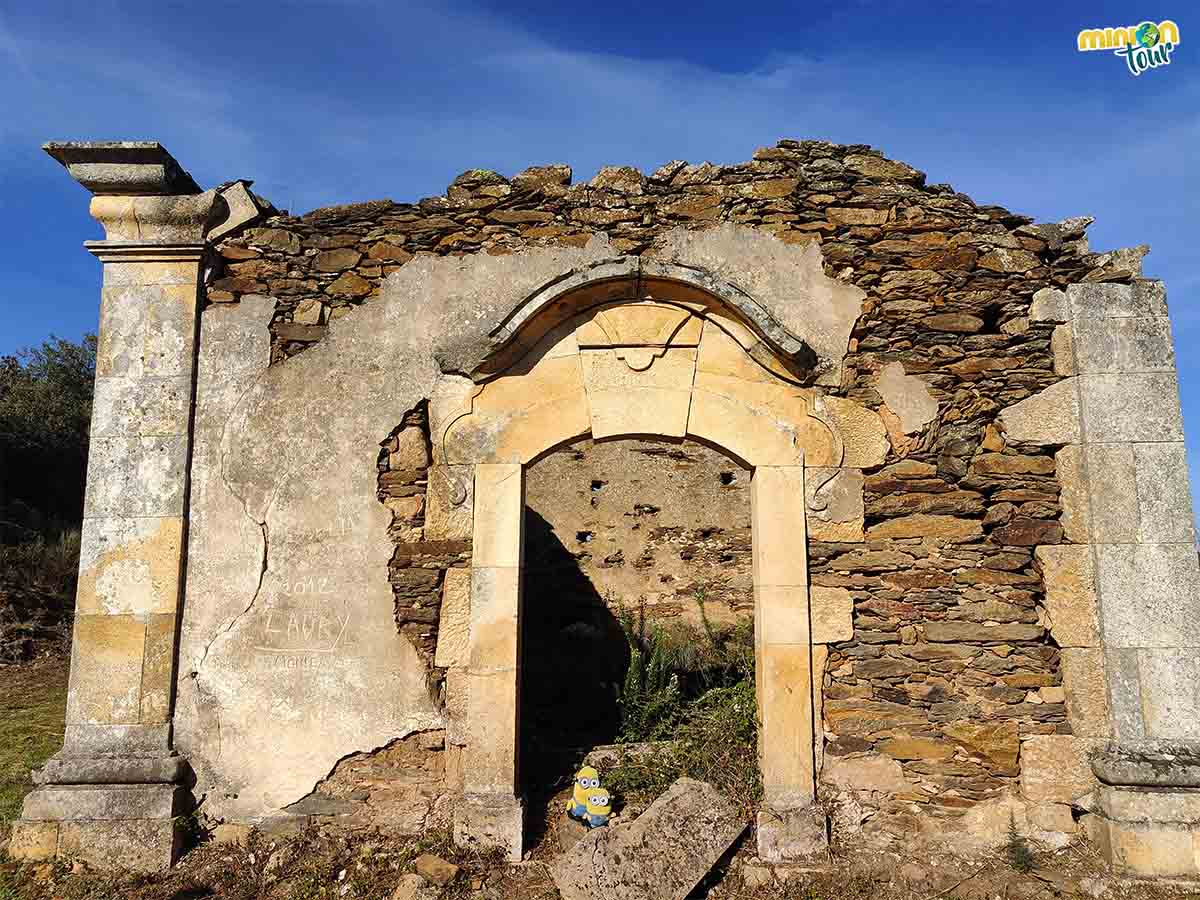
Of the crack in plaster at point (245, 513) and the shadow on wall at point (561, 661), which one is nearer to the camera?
the crack in plaster at point (245, 513)

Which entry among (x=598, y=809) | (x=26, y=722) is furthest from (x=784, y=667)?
(x=26, y=722)

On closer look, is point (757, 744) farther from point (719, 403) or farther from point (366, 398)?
point (366, 398)

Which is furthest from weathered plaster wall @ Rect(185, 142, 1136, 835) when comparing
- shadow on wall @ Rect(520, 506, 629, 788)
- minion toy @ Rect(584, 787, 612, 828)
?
shadow on wall @ Rect(520, 506, 629, 788)

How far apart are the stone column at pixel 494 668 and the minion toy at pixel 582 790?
0.31 m

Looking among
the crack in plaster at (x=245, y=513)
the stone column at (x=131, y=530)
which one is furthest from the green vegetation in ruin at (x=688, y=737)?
the stone column at (x=131, y=530)

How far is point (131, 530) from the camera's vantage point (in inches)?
186

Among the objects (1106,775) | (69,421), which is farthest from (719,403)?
(69,421)

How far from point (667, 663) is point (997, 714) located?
12.2 ft

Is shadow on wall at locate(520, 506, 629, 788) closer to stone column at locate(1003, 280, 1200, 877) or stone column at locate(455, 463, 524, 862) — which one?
stone column at locate(455, 463, 524, 862)

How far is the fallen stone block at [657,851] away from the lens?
3.93 m

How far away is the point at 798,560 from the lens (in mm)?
4547

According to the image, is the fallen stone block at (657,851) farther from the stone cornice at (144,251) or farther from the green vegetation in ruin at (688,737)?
the stone cornice at (144,251)

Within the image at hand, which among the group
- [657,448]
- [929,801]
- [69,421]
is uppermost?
[69,421]

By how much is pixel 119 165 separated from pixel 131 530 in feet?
6.84
